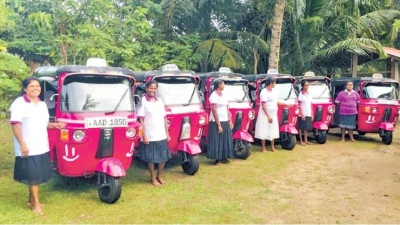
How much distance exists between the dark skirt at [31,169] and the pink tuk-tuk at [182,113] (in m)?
2.55

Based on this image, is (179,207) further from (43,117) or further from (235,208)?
(43,117)

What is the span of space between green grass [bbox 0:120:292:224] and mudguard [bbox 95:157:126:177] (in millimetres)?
450

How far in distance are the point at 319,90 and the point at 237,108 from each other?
3.49 metres

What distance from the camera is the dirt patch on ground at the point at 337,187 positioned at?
5195mm

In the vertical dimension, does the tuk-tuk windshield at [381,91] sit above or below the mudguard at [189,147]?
above

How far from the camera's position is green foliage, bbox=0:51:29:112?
6695 millimetres

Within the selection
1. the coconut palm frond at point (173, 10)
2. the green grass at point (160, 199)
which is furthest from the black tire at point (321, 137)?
the coconut palm frond at point (173, 10)

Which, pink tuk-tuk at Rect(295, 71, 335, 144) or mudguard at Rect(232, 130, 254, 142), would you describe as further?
pink tuk-tuk at Rect(295, 71, 335, 144)

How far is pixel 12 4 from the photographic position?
10.7 metres

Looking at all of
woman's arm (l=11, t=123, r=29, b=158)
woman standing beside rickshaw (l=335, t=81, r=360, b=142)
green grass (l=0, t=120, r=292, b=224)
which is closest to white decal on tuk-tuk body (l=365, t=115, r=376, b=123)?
woman standing beside rickshaw (l=335, t=81, r=360, b=142)

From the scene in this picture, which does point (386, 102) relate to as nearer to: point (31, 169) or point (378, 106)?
point (378, 106)

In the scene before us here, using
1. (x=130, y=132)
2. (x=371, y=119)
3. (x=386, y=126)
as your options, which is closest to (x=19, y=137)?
(x=130, y=132)

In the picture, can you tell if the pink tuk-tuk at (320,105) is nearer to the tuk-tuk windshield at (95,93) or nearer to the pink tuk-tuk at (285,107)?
the pink tuk-tuk at (285,107)

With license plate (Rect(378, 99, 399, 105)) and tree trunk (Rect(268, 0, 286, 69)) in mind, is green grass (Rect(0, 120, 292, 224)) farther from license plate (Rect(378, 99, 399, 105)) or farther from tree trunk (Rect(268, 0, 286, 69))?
tree trunk (Rect(268, 0, 286, 69))
